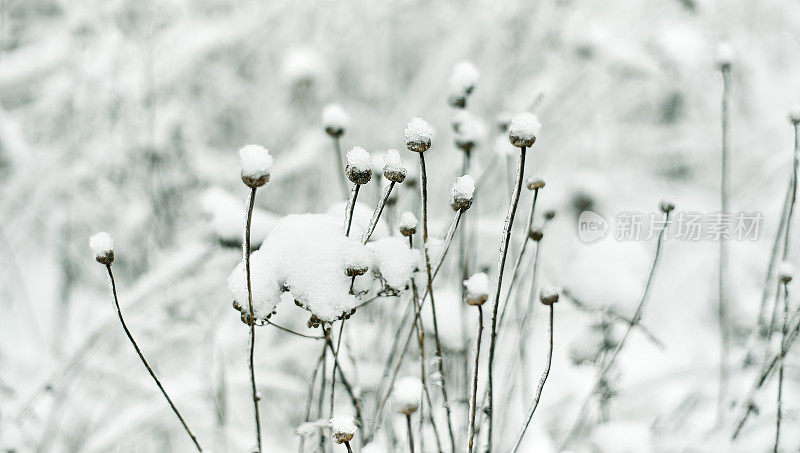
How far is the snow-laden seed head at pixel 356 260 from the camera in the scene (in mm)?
425

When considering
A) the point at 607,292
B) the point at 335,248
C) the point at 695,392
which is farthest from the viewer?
the point at 695,392

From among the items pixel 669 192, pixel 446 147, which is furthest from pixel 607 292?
pixel 669 192

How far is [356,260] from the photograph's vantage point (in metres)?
0.43

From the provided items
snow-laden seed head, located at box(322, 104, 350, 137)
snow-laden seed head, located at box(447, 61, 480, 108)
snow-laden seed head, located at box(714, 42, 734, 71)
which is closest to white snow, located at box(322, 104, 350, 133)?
snow-laden seed head, located at box(322, 104, 350, 137)

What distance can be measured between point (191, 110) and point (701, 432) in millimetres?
1865

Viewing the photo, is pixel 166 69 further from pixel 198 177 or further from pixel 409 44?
pixel 409 44

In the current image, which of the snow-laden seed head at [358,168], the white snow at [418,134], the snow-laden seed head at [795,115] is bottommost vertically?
the snow-laden seed head at [358,168]

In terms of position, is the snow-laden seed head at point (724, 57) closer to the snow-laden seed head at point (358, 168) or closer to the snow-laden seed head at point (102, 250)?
the snow-laden seed head at point (358, 168)

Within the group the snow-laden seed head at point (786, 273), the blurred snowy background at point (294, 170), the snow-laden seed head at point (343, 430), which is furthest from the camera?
the blurred snowy background at point (294, 170)

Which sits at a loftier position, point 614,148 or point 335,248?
point 614,148

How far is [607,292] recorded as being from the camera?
0.71 metres

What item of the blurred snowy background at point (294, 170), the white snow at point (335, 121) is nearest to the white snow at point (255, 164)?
the white snow at point (335, 121)

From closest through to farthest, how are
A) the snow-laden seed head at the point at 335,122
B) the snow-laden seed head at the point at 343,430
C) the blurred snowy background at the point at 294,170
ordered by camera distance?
the snow-laden seed head at the point at 343,430, the snow-laden seed head at the point at 335,122, the blurred snowy background at the point at 294,170

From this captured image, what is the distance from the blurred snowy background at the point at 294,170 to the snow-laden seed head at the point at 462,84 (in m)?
0.33
